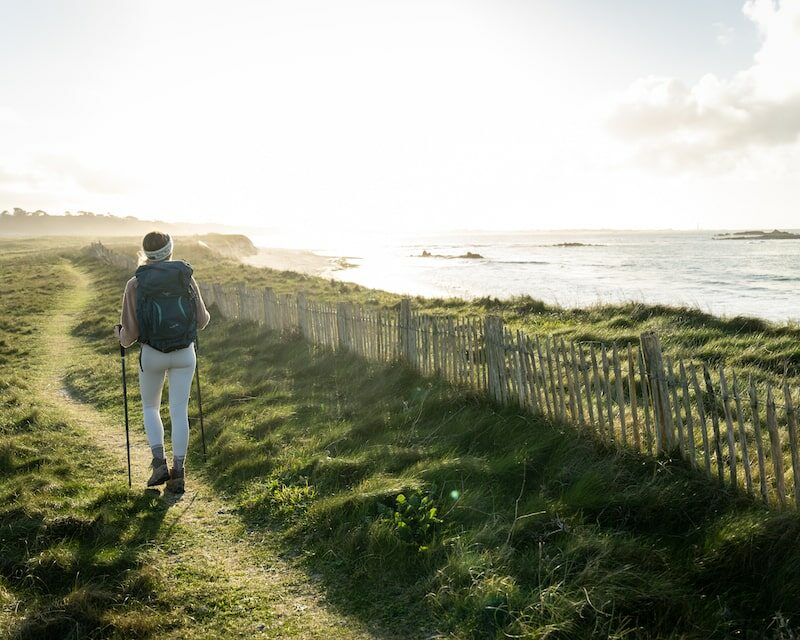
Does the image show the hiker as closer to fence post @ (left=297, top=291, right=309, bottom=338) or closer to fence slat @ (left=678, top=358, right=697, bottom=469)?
fence slat @ (left=678, top=358, right=697, bottom=469)

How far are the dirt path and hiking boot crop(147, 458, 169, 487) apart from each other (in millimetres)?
173

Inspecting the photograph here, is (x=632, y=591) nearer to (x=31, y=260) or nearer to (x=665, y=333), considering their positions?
(x=665, y=333)

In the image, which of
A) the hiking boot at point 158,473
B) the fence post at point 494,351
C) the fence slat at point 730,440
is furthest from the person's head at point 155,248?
the fence slat at point 730,440

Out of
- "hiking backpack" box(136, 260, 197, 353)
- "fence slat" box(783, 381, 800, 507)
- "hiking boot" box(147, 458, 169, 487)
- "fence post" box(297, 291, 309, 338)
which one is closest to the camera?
"fence slat" box(783, 381, 800, 507)

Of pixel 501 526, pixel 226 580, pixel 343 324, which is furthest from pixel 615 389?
pixel 226 580

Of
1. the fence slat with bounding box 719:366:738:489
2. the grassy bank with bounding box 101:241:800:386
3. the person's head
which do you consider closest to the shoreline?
the grassy bank with bounding box 101:241:800:386

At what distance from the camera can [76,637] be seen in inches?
131

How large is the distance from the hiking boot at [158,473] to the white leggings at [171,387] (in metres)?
0.17

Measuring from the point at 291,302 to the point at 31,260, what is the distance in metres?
39.6

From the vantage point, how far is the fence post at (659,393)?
5062 mm

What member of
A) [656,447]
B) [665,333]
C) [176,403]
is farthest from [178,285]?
[665,333]

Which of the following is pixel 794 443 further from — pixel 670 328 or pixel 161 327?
pixel 670 328

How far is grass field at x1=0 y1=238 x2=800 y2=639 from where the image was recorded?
3455mm

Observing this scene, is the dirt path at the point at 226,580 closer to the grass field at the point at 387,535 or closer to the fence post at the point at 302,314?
the grass field at the point at 387,535
